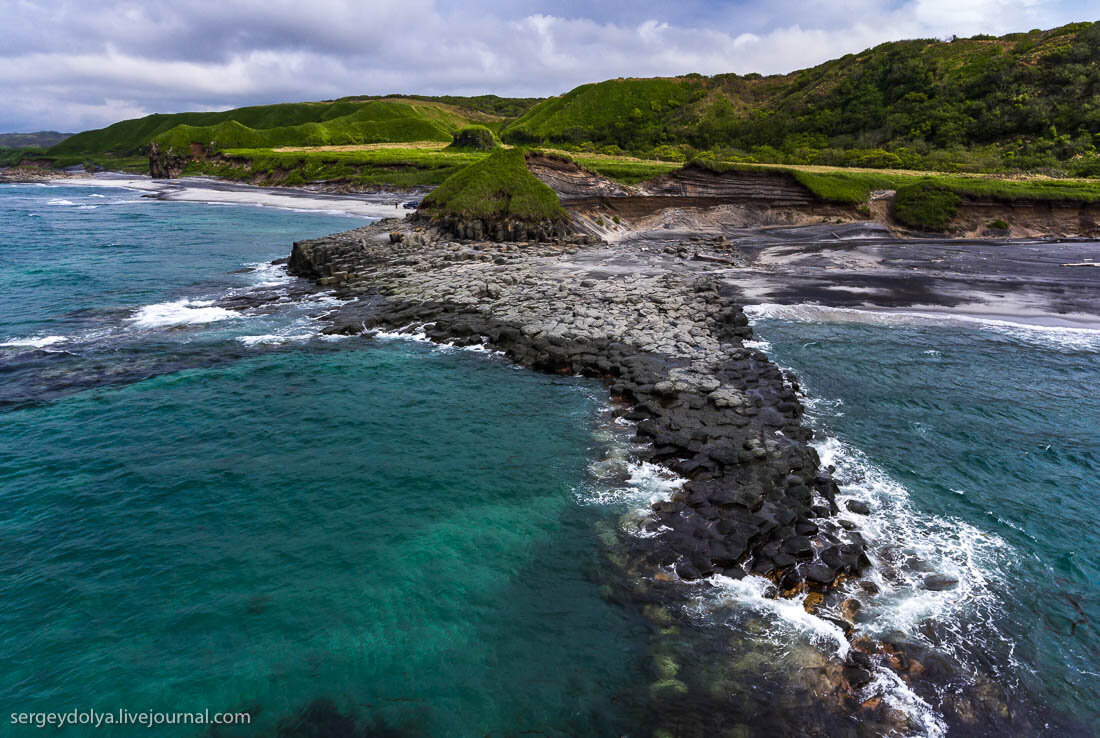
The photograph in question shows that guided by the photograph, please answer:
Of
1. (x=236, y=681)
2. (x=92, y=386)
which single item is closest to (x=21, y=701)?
(x=236, y=681)

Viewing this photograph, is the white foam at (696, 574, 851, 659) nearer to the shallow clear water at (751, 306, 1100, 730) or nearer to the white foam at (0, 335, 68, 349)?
the shallow clear water at (751, 306, 1100, 730)

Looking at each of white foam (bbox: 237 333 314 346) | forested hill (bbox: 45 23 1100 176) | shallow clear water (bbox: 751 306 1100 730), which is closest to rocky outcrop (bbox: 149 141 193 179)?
forested hill (bbox: 45 23 1100 176)

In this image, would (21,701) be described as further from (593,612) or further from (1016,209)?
(1016,209)

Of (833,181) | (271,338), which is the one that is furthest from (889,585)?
(833,181)

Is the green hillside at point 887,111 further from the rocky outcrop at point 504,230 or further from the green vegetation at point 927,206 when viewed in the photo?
the rocky outcrop at point 504,230

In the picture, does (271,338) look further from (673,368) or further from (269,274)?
(673,368)
